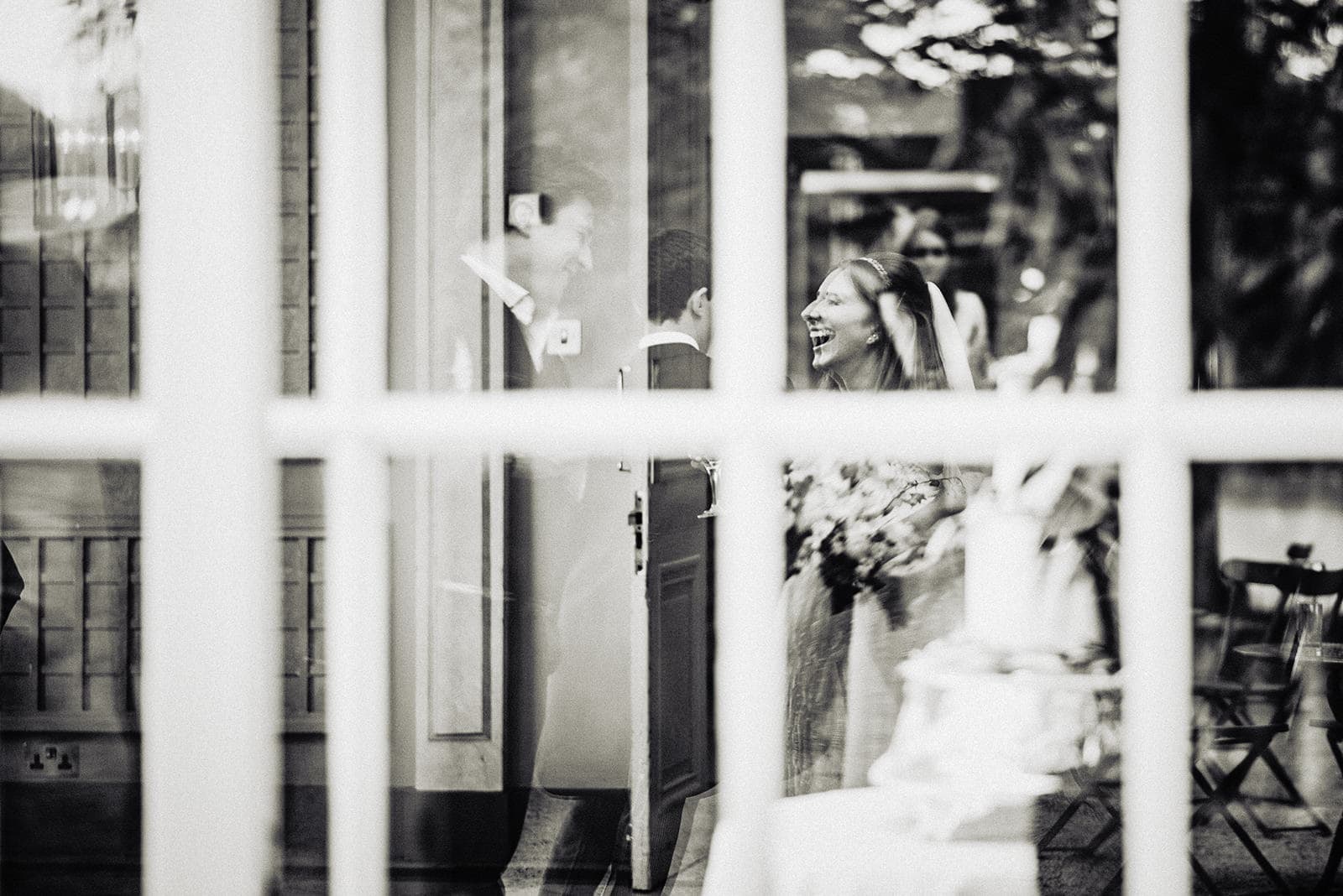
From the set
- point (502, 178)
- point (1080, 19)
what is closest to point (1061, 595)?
point (502, 178)

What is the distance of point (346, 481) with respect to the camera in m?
0.87

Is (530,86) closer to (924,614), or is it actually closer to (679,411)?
(924,614)

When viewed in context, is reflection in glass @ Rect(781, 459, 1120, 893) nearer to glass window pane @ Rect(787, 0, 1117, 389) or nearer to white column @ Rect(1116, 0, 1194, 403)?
white column @ Rect(1116, 0, 1194, 403)

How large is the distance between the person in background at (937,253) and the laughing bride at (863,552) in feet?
14.2

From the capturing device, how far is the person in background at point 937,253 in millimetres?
6863

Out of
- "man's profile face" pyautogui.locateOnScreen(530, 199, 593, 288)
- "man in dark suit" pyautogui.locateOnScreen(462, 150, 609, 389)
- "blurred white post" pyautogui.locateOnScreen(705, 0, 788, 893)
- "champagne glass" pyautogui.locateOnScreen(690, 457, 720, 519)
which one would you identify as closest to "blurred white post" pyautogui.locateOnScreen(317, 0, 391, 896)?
"blurred white post" pyautogui.locateOnScreen(705, 0, 788, 893)

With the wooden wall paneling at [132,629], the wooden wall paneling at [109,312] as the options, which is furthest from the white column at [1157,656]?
the wooden wall paneling at [132,629]

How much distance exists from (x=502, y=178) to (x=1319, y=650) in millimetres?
2798

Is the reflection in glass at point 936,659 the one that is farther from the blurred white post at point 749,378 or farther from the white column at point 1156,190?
the white column at point 1156,190

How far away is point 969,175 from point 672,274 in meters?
3.49

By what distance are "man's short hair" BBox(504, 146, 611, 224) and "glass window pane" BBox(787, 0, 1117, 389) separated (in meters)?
2.22

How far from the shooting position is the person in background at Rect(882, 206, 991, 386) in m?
6.86

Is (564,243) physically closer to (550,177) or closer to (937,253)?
(550,177)

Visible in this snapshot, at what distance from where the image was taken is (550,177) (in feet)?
13.4
